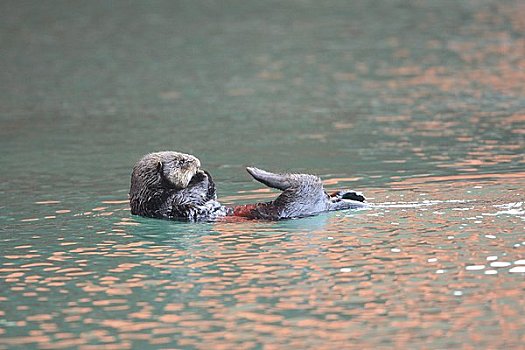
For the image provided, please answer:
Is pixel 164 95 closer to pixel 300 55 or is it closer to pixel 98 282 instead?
pixel 300 55

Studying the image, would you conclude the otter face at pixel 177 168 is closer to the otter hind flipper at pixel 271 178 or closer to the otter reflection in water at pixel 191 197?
the otter reflection in water at pixel 191 197

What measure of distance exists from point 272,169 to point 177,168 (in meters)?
2.56

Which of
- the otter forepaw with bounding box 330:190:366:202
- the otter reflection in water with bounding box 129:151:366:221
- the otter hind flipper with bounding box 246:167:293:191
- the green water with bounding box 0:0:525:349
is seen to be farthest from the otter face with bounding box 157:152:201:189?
the otter forepaw with bounding box 330:190:366:202

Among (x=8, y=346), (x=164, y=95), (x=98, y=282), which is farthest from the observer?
(x=164, y=95)

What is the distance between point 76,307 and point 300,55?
11164mm

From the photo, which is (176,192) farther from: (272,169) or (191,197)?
(272,169)

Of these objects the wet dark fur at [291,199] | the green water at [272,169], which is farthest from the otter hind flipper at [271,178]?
the green water at [272,169]

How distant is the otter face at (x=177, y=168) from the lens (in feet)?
22.4

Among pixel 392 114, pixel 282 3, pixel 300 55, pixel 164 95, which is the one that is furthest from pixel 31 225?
pixel 282 3

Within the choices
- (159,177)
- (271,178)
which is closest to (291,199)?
(271,178)

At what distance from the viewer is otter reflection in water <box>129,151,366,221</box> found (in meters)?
6.81

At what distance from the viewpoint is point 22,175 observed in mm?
9430

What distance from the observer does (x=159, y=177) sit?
22.6 ft

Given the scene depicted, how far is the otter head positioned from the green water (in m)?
0.16
